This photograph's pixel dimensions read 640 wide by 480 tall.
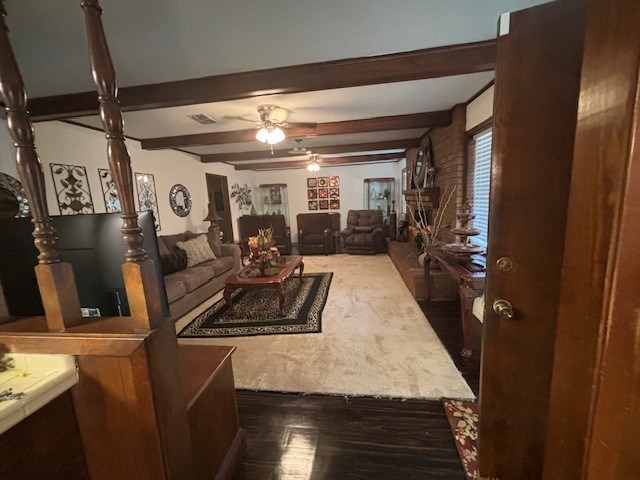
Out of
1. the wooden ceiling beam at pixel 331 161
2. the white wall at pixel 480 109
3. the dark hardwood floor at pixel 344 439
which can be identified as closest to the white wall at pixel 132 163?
the wooden ceiling beam at pixel 331 161

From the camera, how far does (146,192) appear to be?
4094 millimetres

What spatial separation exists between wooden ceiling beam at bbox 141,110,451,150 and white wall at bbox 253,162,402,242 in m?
4.11

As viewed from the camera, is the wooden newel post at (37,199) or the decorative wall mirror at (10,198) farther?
the decorative wall mirror at (10,198)

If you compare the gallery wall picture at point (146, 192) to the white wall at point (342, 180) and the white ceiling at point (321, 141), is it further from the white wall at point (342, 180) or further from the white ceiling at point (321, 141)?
the white wall at point (342, 180)

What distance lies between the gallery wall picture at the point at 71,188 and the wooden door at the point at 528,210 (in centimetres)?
371

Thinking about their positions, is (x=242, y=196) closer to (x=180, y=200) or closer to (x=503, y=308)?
(x=180, y=200)

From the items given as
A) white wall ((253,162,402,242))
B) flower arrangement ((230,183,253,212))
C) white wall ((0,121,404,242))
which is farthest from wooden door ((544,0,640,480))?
white wall ((253,162,402,242))

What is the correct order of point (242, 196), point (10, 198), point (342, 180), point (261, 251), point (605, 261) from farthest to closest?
point (342, 180)
point (242, 196)
point (261, 251)
point (10, 198)
point (605, 261)

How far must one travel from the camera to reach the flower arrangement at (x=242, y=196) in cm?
707

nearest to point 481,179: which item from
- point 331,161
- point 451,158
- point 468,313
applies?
point 451,158


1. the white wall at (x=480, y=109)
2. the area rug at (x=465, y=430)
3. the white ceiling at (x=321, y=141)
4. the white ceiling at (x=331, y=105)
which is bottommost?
the area rug at (x=465, y=430)

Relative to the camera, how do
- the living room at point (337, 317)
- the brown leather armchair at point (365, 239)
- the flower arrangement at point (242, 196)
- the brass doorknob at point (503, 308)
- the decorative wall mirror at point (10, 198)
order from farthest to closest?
the flower arrangement at point (242, 196) → the brown leather armchair at point (365, 239) → the decorative wall mirror at point (10, 198) → the brass doorknob at point (503, 308) → the living room at point (337, 317)

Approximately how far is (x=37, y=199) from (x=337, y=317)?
265 centimetres

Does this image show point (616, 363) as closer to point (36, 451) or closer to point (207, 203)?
point (36, 451)
